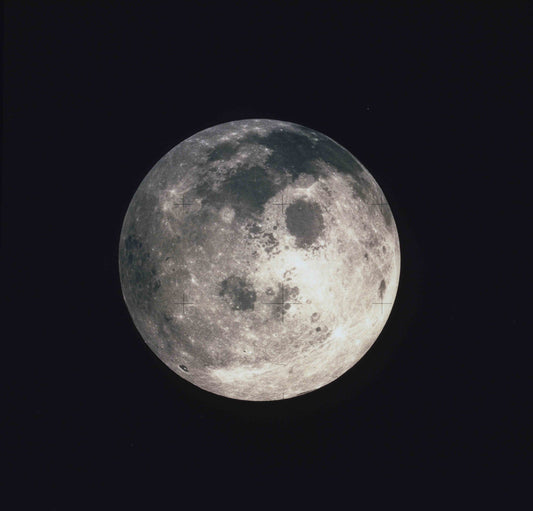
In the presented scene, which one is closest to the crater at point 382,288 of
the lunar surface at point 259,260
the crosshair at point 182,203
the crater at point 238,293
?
the lunar surface at point 259,260

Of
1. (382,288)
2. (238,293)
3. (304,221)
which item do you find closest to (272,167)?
(304,221)

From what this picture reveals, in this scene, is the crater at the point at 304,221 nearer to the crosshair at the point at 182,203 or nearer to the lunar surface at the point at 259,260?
the lunar surface at the point at 259,260

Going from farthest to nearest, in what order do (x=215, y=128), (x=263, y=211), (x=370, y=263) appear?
(x=215, y=128) < (x=370, y=263) < (x=263, y=211)

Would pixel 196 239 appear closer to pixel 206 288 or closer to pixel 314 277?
pixel 206 288

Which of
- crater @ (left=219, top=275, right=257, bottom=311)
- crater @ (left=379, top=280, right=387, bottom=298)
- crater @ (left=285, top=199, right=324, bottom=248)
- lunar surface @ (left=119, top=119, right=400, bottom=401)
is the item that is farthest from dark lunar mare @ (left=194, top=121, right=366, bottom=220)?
crater @ (left=379, top=280, right=387, bottom=298)

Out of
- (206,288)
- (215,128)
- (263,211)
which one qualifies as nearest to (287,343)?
(206,288)

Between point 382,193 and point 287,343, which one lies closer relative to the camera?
point 287,343

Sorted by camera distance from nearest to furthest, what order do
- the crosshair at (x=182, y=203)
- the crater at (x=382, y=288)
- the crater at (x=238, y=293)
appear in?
the crater at (x=238, y=293) < the crosshair at (x=182, y=203) < the crater at (x=382, y=288)

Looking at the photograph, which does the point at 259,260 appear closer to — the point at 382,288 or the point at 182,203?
the point at 182,203
